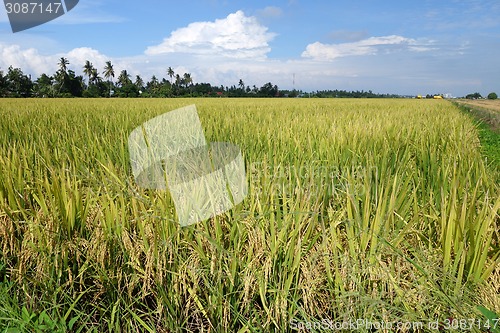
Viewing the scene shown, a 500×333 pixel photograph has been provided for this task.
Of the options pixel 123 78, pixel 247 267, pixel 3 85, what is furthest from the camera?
pixel 123 78

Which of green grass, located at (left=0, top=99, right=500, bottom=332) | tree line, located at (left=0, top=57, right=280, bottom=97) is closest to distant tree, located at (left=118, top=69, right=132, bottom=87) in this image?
tree line, located at (left=0, top=57, right=280, bottom=97)

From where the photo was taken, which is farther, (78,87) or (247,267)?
(78,87)

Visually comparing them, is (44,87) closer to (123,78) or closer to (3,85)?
(3,85)

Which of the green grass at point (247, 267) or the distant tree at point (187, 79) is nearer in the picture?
the green grass at point (247, 267)

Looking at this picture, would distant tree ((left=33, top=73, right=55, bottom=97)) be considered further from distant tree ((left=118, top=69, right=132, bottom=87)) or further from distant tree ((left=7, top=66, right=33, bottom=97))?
distant tree ((left=118, top=69, right=132, bottom=87))

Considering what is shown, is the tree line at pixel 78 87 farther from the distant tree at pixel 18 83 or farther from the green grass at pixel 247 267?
the green grass at pixel 247 267

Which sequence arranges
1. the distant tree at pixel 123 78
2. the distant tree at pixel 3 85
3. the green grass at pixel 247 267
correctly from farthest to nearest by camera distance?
the distant tree at pixel 123 78 → the distant tree at pixel 3 85 → the green grass at pixel 247 267

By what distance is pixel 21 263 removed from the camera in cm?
156

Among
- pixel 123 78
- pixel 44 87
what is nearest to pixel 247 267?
pixel 44 87

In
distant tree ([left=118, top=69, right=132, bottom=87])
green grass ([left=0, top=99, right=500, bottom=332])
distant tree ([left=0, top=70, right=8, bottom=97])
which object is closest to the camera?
green grass ([left=0, top=99, right=500, bottom=332])

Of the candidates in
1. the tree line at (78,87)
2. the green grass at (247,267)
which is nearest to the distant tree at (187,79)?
the tree line at (78,87)

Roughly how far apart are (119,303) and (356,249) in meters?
1.01

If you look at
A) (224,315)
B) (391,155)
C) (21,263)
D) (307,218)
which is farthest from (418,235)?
(21,263)

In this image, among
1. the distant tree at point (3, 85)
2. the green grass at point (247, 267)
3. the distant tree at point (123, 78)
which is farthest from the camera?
the distant tree at point (123, 78)
